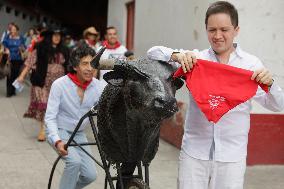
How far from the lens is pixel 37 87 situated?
26.4ft

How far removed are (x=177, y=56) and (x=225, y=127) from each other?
1.70ft

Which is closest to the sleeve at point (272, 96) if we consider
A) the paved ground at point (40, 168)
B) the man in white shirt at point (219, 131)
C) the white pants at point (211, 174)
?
the man in white shirt at point (219, 131)

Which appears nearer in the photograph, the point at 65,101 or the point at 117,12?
the point at 65,101

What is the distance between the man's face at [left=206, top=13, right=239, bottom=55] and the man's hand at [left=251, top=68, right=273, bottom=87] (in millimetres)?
242

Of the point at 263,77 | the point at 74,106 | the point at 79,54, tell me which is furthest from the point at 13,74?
the point at 263,77

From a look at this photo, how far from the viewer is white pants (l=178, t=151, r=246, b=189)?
3039mm

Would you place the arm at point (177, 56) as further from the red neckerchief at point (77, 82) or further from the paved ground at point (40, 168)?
the paved ground at point (40, 168)

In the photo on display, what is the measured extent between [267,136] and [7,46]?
8.47 meters

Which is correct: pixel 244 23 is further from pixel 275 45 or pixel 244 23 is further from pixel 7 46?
pixel 7 46

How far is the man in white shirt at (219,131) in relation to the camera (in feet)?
9.69

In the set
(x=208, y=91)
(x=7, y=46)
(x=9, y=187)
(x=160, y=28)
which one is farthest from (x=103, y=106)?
(x=7, y=46)

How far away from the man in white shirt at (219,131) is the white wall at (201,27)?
148 inches

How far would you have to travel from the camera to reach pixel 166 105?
2.58m

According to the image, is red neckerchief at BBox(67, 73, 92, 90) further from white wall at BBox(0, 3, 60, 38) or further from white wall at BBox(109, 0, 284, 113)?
white wall at BBox(0, 3, 60, 38)
